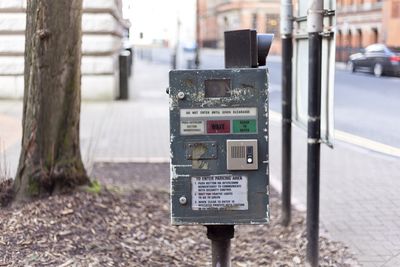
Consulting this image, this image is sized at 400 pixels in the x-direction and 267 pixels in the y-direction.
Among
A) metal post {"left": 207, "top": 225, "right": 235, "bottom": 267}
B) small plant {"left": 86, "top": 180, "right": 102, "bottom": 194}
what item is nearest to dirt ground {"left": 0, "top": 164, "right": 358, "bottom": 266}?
small plant {"left": 86, "top": 180, "right": 102, "bottom": 194}

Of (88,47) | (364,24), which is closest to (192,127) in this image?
(88,47)

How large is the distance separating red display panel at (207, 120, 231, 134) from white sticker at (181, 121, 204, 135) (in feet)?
0.14

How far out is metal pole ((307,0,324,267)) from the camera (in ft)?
14.1

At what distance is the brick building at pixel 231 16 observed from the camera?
52463 mm

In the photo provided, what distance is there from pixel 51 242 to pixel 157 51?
56045mm

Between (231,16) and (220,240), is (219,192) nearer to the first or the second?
(220,240)

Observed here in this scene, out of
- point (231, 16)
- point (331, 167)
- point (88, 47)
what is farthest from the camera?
point (231, 16)

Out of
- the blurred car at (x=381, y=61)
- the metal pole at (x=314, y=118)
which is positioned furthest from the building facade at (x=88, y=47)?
the blurred car at (x=381, y=61)

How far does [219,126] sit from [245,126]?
0.46 feet

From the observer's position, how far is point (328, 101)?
4414 mm

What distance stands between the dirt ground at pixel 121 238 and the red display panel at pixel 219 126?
4.69ft

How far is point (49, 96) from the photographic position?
16.2 feet

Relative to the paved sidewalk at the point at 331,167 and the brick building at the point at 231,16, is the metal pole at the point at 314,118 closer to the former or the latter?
the paved sidewalk at the point at 331,167

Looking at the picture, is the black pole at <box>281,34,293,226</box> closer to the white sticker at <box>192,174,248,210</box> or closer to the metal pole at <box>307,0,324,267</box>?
the metal pole at <box>307,0,324,267</box>
